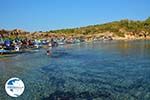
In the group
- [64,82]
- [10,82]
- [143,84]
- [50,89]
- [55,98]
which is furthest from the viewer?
[64,82]

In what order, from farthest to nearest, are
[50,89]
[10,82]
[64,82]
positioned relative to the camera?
[64,82] → [50,89] → [10,82]

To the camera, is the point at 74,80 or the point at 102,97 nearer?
the point at 102,97

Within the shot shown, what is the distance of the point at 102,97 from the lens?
2323 cm

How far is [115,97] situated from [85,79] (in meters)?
10.3

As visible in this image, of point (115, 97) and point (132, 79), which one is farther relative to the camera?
point (132, 79)

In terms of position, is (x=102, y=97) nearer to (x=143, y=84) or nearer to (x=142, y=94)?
(x=142, y=94)

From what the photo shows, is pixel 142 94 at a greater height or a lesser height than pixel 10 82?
lesser

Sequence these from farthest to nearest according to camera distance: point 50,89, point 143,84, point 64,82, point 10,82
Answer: point 64,82 < point 143,84 < point 50,89 < point 10,82

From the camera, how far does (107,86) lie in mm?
28516

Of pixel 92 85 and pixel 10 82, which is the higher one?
pixel 10 82

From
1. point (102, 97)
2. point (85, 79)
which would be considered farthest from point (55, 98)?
point (85, 79)

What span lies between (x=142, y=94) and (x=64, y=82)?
9516 mm

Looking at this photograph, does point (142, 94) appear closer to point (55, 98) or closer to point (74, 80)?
point (55, 98)

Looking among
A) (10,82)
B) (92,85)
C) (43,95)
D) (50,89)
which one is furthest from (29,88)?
(10,82)
